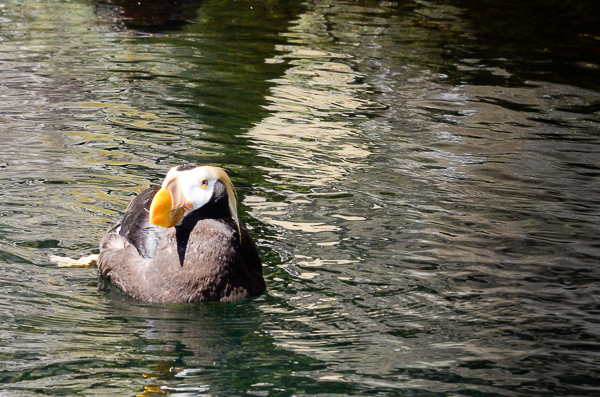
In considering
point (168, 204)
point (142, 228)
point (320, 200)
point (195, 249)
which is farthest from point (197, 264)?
point (320, 200)

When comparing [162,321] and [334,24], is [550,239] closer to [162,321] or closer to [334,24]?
[162,321]

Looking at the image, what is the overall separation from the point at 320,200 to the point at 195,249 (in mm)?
1893

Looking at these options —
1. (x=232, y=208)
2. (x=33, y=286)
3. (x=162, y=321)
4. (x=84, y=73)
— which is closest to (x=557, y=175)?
(x=232, y=208)

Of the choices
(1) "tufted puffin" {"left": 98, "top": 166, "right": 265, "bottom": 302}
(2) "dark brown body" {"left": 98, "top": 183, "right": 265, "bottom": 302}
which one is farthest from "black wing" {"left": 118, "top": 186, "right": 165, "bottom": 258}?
(1) "tufted puffin" {"left": 98, "top": 166, "right": 265, "bottom": 302}

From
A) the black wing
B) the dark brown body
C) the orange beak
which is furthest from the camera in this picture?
the black wing

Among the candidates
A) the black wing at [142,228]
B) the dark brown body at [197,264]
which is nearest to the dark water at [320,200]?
the dark brown body at [197,264]

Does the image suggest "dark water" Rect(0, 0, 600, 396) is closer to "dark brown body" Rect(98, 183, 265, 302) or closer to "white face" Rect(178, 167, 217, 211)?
"dark brown body" Rect(98, 183, 265, 302)

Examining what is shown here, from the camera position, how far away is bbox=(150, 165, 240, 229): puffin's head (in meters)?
4.73

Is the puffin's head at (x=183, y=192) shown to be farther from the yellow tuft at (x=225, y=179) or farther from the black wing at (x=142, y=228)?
the black wing at (x=142, y=228)

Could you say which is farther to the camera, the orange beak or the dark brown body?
the dark brown body

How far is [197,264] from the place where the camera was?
4832 mm

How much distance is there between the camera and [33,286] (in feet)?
16.4

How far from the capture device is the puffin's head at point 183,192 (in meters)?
4.73

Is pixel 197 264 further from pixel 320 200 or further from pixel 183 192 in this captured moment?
pixel 320 200
